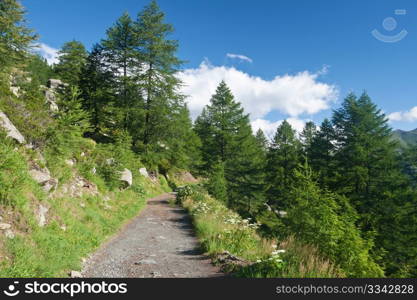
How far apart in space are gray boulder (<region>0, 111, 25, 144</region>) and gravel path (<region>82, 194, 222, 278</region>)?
508 cm

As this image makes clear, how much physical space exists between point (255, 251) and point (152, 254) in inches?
139

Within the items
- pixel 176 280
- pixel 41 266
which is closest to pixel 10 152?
pixel 41 266

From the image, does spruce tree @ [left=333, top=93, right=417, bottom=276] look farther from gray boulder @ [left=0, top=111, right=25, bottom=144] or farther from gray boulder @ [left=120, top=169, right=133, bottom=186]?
gray boulder @ [left=0, top=111, right=25, bottom=144]

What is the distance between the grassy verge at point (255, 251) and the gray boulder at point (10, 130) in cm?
785

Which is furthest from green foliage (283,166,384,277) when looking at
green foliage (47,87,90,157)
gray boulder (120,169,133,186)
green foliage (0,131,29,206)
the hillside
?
gray boulder (120,169,133,186)

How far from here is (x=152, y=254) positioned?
26.9 ft

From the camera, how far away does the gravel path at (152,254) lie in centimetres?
660

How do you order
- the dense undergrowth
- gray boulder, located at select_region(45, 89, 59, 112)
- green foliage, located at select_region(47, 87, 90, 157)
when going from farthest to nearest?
gray boulder, located at select_region(45, 89, 59, 112) < green foliage, located at select_region(47, 87, 90, 157) < the dense undergrowth

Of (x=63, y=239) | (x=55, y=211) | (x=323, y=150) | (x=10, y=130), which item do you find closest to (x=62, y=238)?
(x=63, y=239)

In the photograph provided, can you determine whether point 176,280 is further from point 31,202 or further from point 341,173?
point 341,173

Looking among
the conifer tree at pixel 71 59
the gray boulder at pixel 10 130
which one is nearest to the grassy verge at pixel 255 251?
the gray boulder at pixel 10 130

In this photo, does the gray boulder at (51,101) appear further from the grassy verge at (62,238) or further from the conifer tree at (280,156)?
the conifer tree at (280,156)

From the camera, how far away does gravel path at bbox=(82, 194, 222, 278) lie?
6.60 metres

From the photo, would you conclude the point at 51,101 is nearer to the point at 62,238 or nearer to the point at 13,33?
the point at 13,33
